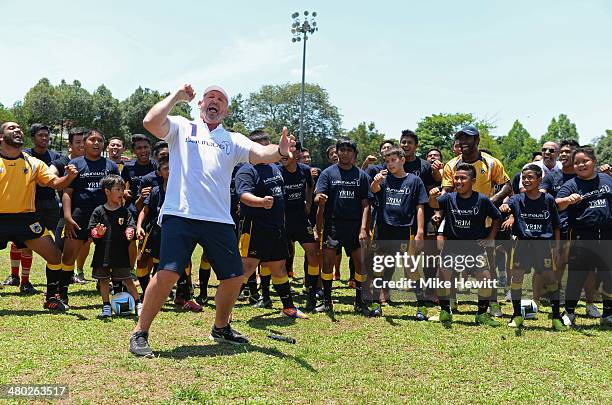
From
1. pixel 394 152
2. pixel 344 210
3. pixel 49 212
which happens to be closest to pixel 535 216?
pixel 394 152

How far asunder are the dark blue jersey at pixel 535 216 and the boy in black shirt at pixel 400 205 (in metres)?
1.25

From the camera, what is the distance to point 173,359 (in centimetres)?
480

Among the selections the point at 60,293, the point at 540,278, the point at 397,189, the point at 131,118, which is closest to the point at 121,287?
the point at 60,293

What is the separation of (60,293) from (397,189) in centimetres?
502

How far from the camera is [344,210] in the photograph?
746 centimetres

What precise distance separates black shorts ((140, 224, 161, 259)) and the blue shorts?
2.12 meters

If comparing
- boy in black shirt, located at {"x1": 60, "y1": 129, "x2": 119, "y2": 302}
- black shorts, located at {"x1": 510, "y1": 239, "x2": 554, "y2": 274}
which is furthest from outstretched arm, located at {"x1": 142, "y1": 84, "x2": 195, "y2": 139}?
black shorts, located at {"x1": 510, "y1": 239, "x2": 554, "y2": 274}

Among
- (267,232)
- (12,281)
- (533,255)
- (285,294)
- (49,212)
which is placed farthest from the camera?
(12,281)

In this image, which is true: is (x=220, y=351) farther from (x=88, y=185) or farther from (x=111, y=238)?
(x=88, y=185)

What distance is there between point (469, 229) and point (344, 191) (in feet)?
5.97

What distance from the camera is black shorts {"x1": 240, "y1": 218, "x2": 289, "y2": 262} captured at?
710 centimetres

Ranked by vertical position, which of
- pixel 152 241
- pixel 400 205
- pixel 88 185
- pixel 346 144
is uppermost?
pixel 346 144

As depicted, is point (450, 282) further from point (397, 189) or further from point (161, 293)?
point (161, 293)

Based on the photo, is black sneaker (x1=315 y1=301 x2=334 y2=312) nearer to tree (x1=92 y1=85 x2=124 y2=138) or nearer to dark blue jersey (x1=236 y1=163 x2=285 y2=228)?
dark blue jersey (x1=236 y1=163 x2=285 y2=228)
